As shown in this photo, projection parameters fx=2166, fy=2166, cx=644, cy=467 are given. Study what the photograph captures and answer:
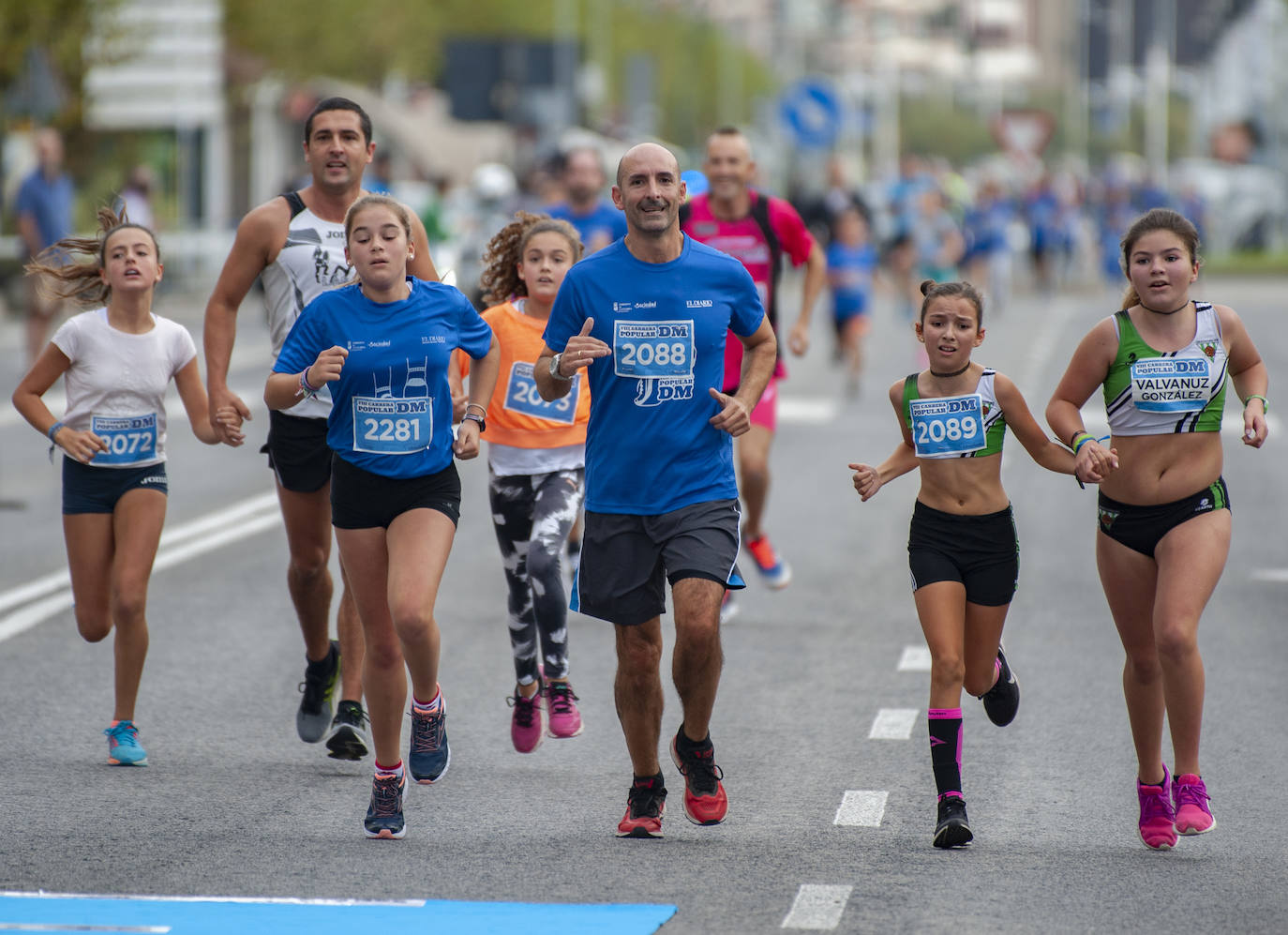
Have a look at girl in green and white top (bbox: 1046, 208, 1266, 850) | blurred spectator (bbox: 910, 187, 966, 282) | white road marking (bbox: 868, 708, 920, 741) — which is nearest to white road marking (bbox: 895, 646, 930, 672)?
white road marking (bbox: 868, 708, 920, 741)

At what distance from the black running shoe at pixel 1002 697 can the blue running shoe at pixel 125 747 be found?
278cm

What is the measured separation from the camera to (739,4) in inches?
7751

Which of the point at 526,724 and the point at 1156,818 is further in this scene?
the point at 526,724

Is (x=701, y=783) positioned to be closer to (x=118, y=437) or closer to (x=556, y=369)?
(x=556, y=369)

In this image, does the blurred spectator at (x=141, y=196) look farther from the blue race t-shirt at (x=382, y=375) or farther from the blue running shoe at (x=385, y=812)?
the blue running shoe at (x=385, y=812)

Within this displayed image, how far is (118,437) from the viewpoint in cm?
723

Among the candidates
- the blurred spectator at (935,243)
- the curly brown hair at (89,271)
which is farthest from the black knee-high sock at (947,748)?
the blurred spectator at (935,243)

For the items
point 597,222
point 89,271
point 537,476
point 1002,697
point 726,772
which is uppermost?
point 597,222

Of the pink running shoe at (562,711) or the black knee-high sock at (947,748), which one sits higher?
the black knee-high sock at (947,748)

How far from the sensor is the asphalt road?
5715mm

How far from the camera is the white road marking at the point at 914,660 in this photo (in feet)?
29.3

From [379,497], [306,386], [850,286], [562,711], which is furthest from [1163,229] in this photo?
[850,286]

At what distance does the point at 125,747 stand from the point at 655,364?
2350mm

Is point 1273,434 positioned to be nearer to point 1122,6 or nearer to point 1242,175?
point 1242,175
